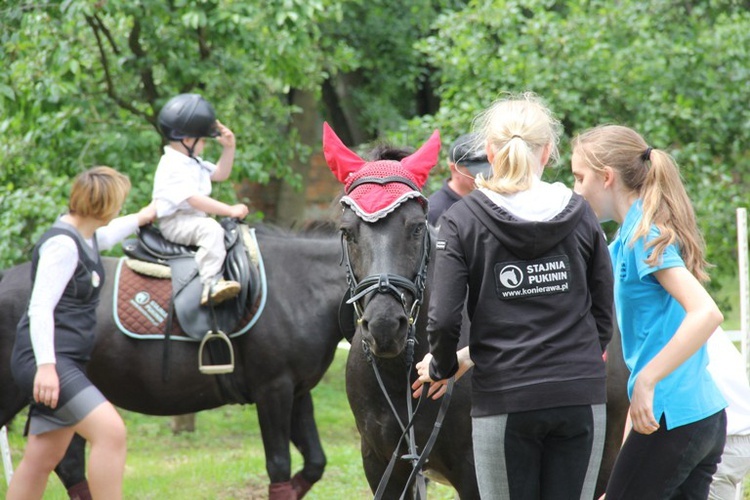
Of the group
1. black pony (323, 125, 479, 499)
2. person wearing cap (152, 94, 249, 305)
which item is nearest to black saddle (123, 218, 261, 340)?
person wearing cap (152, 94, 249, 305)

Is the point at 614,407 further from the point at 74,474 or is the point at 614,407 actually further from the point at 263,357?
the point at 74,474

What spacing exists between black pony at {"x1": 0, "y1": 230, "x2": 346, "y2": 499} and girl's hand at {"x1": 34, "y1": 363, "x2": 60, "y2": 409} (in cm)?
141

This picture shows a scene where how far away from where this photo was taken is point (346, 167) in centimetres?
361

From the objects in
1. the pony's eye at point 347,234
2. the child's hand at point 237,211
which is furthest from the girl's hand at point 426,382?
the child's hand at point 237,211

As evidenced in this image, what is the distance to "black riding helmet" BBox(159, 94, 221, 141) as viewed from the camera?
5.66 metres

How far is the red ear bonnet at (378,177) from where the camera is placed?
10.9ft

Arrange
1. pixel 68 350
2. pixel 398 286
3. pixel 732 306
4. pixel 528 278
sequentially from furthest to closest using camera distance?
pixel 732 306
pixel 68 350
pixel 398 286
pixel 528 278

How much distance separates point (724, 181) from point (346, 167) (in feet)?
19.6

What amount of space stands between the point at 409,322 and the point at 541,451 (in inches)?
25.4

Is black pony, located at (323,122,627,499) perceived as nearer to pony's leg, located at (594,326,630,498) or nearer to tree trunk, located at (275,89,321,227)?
pony's leg, located at (594,326,630,498)

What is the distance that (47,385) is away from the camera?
4152 mm

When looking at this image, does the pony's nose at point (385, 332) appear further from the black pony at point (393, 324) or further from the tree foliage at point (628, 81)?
the tree foliage at point (628, 81)

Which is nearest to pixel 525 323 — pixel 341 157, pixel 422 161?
pixel 422 161

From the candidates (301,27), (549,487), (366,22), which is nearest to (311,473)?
(549,487)
